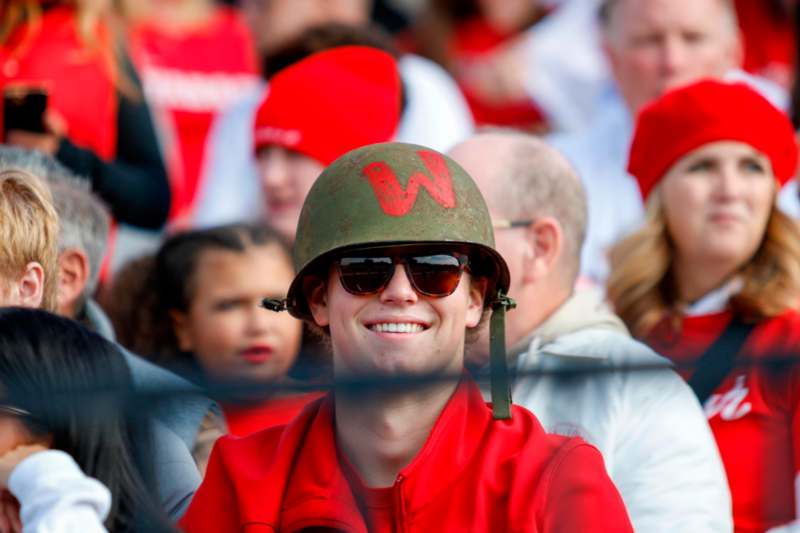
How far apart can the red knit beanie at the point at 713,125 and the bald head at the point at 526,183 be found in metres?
0.50

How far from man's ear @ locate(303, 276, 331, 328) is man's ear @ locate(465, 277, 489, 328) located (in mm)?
286

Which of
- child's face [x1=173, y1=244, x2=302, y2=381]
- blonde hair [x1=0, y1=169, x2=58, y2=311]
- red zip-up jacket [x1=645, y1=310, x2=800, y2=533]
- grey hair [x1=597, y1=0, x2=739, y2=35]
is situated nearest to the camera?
red zip-up jacket [x1=645, y1=310, x2=800, y2=533]

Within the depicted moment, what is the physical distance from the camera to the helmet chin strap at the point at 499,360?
2992 millimetres

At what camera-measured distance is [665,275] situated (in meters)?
4.73

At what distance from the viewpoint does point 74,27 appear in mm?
5438

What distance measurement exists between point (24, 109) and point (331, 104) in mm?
A: 1104

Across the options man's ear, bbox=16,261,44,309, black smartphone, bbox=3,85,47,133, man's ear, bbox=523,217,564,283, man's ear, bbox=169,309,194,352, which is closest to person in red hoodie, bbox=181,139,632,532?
man's ear, bbox=16,261,44,309

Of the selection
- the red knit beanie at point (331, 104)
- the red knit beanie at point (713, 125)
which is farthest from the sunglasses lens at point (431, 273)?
the red knit beanie at point (331, 104)

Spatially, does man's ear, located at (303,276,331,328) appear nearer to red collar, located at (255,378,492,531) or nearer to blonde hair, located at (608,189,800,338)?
red collar, located at (255,378,492,531)

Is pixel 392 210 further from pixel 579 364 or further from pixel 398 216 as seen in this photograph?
pixel 579 364

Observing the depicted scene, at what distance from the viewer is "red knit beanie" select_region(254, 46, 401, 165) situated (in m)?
5.41

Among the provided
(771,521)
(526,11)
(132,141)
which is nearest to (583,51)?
(526,11)

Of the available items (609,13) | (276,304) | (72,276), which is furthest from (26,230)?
(609,13)

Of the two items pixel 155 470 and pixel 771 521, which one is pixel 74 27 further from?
pixel 771 521
